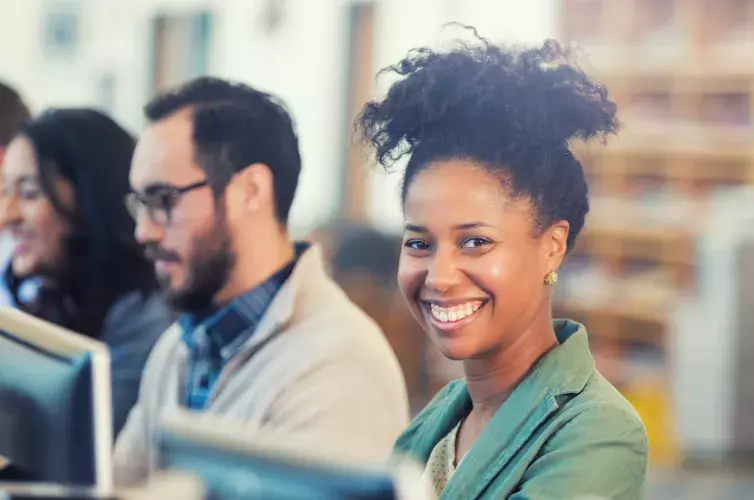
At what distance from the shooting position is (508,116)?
1.34 meters

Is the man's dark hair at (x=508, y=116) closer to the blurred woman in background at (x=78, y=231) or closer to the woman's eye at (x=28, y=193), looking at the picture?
the blurred woman in background at (x=78, y=231)

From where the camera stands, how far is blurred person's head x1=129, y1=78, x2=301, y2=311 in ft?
6.47

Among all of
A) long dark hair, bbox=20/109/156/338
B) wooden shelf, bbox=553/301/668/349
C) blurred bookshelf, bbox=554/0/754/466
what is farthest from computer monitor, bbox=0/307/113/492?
wooden shelf, bbox=553/301/668/349

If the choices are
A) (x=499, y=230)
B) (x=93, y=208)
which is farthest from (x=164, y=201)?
(x=499, y=230)

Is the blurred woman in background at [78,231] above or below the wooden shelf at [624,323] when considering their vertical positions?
above

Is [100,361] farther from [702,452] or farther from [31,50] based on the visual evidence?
[31,50]

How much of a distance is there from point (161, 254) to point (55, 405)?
868mm

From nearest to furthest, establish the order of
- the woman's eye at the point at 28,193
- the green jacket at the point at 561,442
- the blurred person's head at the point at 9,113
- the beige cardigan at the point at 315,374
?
the green jacket at the point at 561,442 < the beige cardigan at the point at 315,374 < the woman's eye at the point at 28,193 < the blurred person's head at the point at 9,113

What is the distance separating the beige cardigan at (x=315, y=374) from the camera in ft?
5.78

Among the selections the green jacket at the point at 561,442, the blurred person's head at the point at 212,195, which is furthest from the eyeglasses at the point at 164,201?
the green jacket at the point at 561,442

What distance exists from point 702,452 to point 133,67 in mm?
4937

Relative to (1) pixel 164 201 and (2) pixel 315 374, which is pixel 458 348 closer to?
(2) pixel 315 374

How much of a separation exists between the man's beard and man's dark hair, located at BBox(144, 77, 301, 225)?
0.09 meters

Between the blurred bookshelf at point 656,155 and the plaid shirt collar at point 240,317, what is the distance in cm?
476
